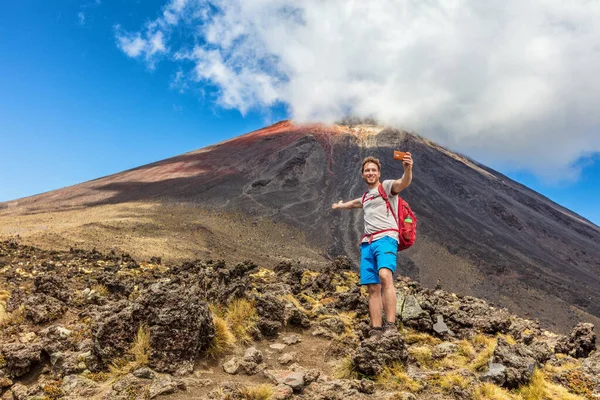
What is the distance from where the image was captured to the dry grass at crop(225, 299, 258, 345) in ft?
16.9

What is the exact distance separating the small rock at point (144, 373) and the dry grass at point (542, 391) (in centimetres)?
371

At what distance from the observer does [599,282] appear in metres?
38.7

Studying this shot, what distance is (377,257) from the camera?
15.5 feet

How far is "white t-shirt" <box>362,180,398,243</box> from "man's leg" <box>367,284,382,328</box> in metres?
0.61

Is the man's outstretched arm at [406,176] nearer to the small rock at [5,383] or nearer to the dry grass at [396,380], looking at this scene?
the dry grass at [396,380]

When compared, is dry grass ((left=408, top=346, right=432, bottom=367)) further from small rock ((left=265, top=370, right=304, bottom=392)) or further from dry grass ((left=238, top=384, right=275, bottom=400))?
dry grass ((left=238, top=384, right=275, bottom=400))

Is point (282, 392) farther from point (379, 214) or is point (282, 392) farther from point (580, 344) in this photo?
point (580, 344)

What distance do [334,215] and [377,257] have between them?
1445 inches

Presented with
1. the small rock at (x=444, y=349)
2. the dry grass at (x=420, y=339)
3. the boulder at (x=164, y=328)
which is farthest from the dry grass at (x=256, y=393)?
the dry grass at (x=420, y=339)

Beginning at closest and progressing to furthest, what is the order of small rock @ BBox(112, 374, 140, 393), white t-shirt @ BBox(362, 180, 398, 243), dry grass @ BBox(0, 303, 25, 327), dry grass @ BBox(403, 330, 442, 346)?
small rock @ BBox(112, 374, 140, 393) < white t-shirt @ BBox(362, 180, 398, 243) < dry grass @ BBox(0, 303, 25, 327) < dry grass @ BBox(403, 330, 442, 346)

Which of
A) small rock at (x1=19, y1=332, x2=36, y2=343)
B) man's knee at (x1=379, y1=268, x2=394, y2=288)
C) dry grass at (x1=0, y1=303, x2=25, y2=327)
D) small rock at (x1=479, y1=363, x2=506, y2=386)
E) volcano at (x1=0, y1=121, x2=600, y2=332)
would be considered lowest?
small rock at (x1=479, y1=363, x2=506, y2=386)

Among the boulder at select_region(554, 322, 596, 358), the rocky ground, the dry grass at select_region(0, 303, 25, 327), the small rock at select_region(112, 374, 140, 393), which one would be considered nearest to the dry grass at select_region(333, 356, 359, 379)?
the rocky ground

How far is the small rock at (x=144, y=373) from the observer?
3.80 meters

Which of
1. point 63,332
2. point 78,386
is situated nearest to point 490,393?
point 78,386
